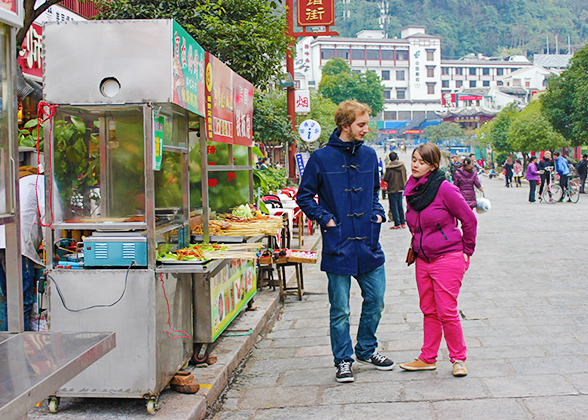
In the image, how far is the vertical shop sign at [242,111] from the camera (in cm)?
621

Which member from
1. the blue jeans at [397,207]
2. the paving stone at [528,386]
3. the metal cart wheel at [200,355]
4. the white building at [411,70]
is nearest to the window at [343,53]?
the white building at [411,70]

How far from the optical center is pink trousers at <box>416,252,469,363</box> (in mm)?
4379

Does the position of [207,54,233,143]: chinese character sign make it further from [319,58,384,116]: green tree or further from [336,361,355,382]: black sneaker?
[319,58,384,116]: green tree

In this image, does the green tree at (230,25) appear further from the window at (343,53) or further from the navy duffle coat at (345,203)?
the window at (343,53)

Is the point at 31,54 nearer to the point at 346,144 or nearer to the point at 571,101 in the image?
the point at 346,144

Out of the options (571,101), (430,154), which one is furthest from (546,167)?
(430,154)

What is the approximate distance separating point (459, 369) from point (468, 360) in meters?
0.45

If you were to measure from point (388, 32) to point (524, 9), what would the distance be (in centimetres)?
4509

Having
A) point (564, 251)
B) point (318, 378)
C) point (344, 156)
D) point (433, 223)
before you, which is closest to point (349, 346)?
point (318, 378)

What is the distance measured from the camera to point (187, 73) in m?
4.23

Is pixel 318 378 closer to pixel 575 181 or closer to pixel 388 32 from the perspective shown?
pixel 575 181

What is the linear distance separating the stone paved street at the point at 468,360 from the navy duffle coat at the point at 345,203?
878mm

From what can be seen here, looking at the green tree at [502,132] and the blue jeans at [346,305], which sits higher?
the green tree at [502,132]

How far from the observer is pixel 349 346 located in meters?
4.43
